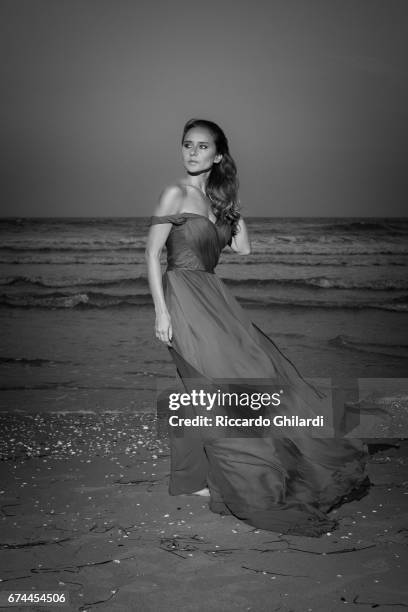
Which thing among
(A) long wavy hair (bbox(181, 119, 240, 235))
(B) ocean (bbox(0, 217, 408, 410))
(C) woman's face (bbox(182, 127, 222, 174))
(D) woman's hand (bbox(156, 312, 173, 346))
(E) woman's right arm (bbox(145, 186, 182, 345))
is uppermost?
(C) woman's face (bbox(182, 127, 222, 174))

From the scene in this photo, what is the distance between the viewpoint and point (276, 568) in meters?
2.41

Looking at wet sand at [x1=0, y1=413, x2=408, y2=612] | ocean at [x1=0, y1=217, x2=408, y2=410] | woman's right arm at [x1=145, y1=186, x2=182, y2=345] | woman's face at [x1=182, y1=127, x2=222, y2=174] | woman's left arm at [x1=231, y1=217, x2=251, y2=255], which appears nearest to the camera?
wet sand at [x1=0, y1=413, x2=408, y2=612]

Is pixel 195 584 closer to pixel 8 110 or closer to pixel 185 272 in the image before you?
pixel 185 272

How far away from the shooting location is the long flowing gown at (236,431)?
2.81m

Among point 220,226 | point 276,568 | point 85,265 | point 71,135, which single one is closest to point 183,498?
point 276,568

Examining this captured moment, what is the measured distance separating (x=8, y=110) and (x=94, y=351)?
5.75 metres

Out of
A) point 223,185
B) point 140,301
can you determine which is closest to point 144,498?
point 223,185

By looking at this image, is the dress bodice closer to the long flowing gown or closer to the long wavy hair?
the long flowing gown

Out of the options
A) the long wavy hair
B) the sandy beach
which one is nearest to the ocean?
the sandy beach

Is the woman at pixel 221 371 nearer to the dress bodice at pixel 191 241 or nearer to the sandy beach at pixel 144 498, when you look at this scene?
the dress bodice at pixel 191 241

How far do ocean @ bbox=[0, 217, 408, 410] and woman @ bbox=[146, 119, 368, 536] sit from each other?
8.60 ft

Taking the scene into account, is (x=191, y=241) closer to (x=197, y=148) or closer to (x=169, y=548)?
(x=197, y=148)

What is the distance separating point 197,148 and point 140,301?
935 cm

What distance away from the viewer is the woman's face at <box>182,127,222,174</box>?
307 cm
